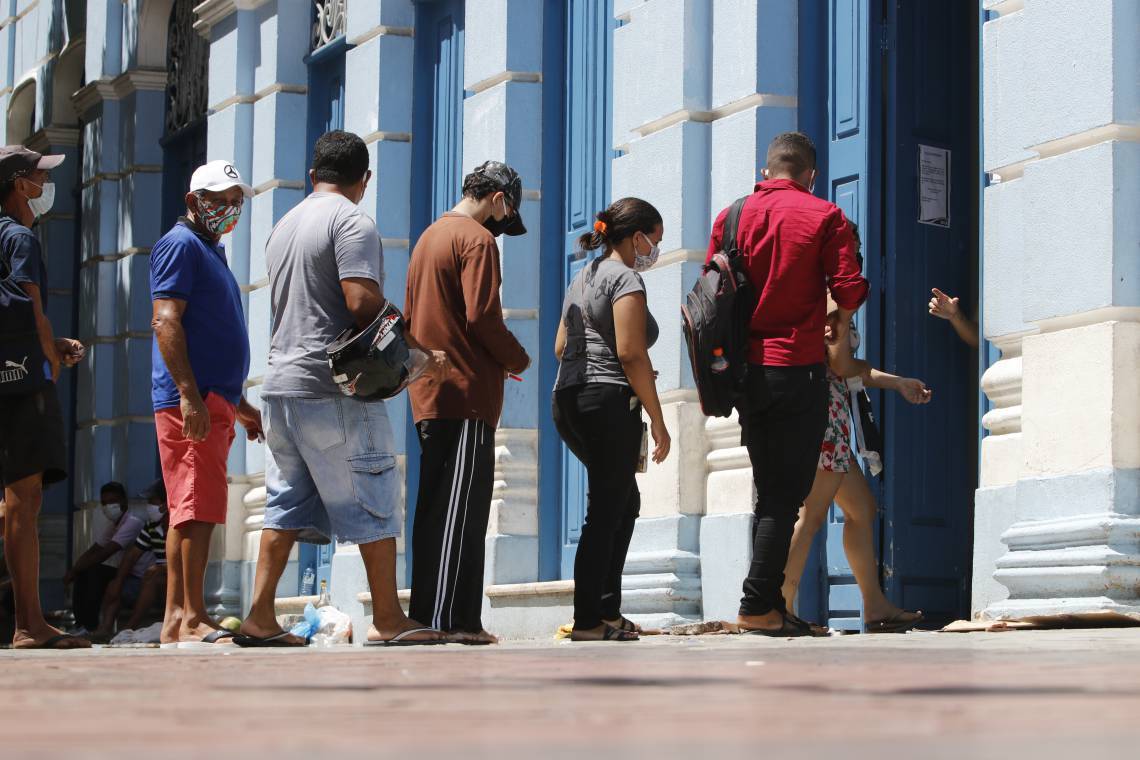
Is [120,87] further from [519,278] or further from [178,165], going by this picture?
[519,278]

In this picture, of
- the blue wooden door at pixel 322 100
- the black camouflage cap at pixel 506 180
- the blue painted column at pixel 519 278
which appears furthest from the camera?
the blue wooden door at pixel 322 100

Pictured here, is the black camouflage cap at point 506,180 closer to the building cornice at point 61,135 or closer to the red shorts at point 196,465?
the red shorts at point 196,465

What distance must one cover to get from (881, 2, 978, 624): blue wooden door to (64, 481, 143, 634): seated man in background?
7076 mm

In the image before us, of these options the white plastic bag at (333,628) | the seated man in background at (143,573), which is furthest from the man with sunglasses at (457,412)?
the seated man in background at (143,573)

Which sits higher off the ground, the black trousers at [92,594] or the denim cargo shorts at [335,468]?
the denim cargo shorts at [335,468]

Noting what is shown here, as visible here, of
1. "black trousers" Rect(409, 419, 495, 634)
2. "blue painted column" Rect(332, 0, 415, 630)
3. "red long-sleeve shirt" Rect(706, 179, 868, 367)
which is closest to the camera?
"black trousers" Rect(409, 419, 495, 634)

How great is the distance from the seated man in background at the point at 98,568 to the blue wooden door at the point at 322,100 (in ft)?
6.35

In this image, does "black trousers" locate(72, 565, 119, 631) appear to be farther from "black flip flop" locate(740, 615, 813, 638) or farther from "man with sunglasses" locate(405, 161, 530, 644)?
"black flip flop" locate(740, 615, 813, 638)

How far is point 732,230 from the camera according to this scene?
677 cm

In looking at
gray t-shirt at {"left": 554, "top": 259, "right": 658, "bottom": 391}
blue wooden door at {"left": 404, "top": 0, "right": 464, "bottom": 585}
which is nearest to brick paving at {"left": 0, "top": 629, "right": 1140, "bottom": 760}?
gray t-shirt at {"left": 554, "top": 259, "right": 658, "bottom": 391}

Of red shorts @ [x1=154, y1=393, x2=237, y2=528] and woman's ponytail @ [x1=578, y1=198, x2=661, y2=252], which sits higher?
woman's ponytail @ [x1=578, y1=198, x2=661, y2=252]

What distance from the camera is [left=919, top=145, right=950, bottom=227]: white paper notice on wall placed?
8414 millimetres

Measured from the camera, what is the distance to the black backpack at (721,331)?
6535mm

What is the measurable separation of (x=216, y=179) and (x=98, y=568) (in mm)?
7158
